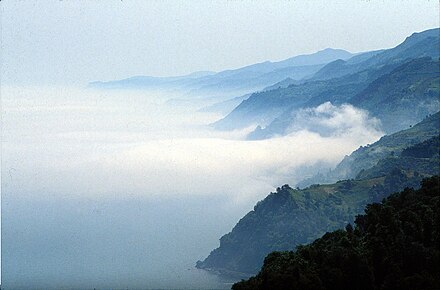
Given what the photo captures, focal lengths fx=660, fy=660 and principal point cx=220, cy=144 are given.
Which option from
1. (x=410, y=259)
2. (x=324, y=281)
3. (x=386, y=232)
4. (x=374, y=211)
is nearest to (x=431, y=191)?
(x=374, y=211)

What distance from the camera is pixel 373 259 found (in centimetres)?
7056

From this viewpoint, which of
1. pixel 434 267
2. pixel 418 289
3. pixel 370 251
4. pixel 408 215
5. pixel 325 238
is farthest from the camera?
pixel 325 238

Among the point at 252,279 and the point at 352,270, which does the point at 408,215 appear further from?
the point at 252,279

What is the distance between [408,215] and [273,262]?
17.0 m

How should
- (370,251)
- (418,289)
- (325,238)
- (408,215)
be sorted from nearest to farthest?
(418,289), (370,251), (408,215), (325,238)

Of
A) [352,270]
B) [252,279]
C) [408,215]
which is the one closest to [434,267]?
[352,270]

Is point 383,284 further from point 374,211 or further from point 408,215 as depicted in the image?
point 374,211

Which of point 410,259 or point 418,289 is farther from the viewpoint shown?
point 410,259

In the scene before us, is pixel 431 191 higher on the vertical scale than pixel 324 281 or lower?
higher

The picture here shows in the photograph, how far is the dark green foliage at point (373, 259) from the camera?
64.0m

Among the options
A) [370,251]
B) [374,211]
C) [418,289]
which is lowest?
[418,289]

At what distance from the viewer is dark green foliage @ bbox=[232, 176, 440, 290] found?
6400 centimetres

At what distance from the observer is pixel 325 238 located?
273ft

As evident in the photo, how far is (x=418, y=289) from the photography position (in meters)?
58.1
